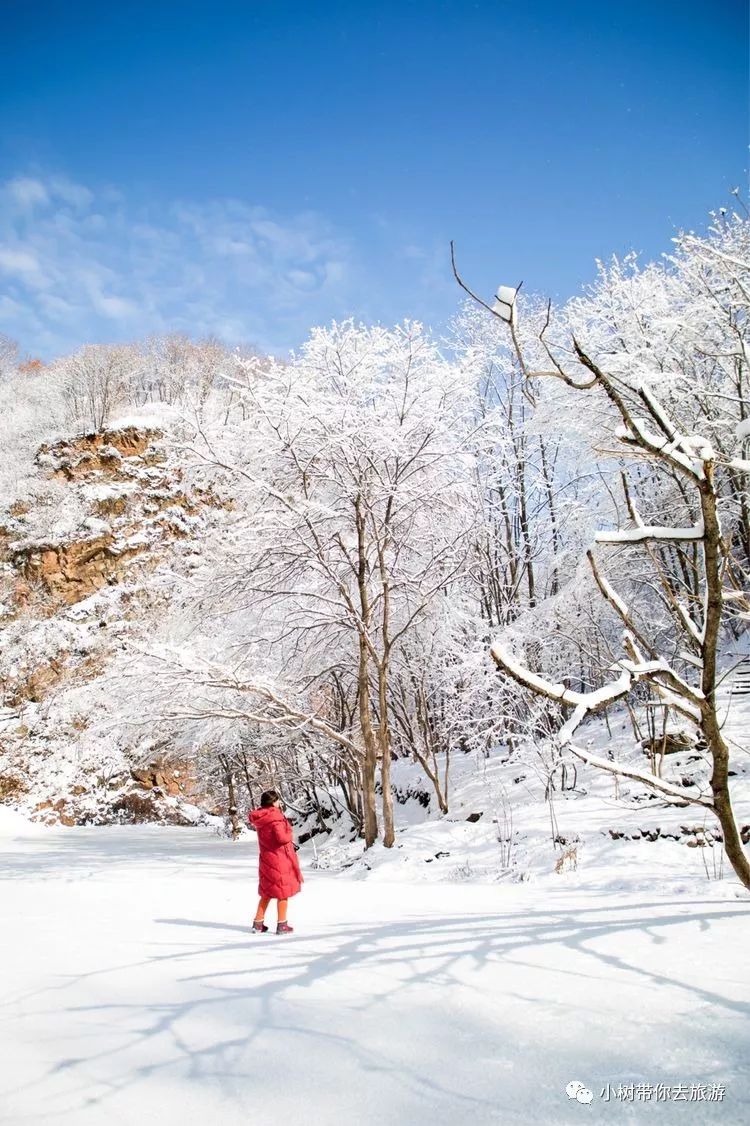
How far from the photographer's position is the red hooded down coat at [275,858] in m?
5.30

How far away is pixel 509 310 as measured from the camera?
6.95ft

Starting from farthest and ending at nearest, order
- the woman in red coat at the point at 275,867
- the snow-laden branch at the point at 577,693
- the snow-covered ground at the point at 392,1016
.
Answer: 1. the woman in red coat at the point at 275,867
2. the snow-covered ground at the point at 392,1016
3. the snow-laden branch at the point at 577,693

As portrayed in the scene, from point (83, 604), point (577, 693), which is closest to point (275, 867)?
point (577, 693)

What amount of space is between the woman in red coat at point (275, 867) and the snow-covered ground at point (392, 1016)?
0.27 m

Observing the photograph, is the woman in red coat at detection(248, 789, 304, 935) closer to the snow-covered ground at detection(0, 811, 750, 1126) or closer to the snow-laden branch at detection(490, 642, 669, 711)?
the snow-covered ground at detection(0, 811, 750, 1126)

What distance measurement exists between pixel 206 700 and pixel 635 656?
8315mm

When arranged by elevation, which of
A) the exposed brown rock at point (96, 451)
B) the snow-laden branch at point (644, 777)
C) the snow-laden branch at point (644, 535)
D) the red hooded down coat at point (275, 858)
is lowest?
the red hooded down coat at point (275, 858)

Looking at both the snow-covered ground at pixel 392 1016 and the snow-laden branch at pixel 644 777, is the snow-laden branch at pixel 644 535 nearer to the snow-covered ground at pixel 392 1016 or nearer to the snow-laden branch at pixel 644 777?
the snow-laden branch at pixel 644 777

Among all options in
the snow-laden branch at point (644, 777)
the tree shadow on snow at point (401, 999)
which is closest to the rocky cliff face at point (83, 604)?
the tree shadow on snow at point (401, 999)

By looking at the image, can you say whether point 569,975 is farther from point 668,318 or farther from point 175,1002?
point 668,318

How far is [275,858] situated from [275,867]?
0.25ft

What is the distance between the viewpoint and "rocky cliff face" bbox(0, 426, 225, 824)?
24078mm

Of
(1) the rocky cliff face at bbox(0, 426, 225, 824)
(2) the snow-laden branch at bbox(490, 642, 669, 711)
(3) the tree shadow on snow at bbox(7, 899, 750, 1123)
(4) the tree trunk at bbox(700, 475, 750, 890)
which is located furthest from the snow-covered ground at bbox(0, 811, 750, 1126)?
(1) the rocky cliff face at bbox(0, 426, 225, 824)

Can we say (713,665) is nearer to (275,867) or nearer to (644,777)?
(644,777)
